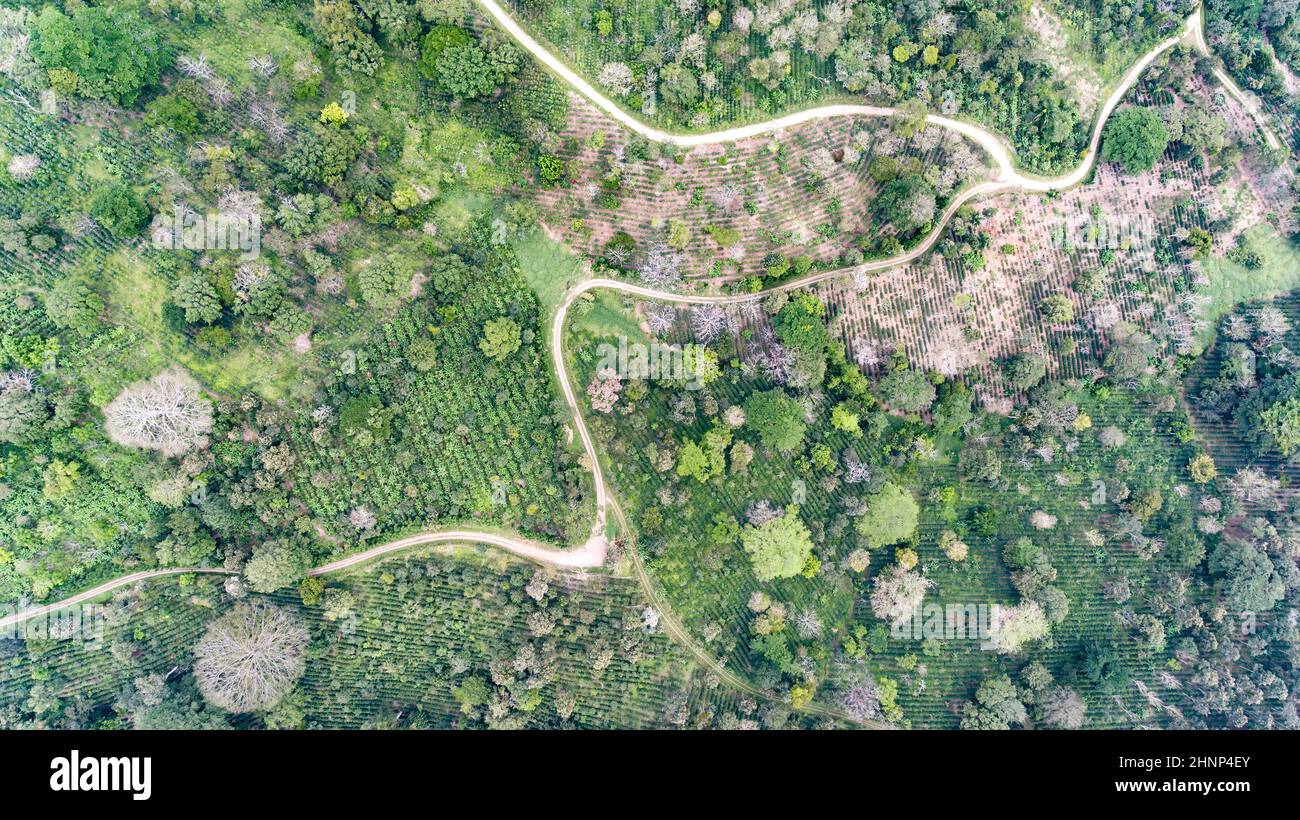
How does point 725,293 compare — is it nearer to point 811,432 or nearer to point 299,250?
point 811,432

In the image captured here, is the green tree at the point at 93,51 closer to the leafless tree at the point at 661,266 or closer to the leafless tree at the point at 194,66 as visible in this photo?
the leafless tree at the point at 194,66

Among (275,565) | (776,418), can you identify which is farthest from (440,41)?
(275,565)

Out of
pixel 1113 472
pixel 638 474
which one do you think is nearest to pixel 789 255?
A: pixel 638 474

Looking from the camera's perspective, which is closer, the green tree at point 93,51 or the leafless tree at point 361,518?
the green tree at point 93,51

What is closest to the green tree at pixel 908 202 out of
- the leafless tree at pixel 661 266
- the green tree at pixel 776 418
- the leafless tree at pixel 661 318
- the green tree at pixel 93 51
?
the green tree at pixel 776 418

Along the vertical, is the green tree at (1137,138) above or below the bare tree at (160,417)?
above

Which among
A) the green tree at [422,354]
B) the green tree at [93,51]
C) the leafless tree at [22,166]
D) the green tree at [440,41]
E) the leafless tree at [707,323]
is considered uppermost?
the green tree at [440,41]

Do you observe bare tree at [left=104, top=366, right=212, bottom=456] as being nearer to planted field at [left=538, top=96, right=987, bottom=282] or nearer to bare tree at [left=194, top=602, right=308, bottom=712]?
bare tree at [left=194, top=602, right=308, bottom=712]
